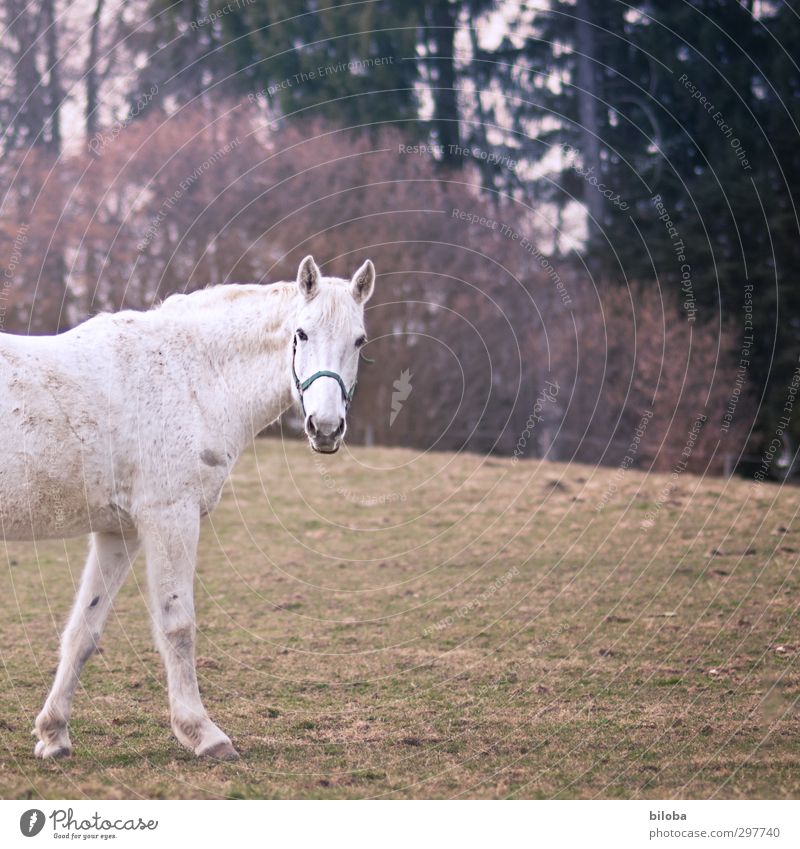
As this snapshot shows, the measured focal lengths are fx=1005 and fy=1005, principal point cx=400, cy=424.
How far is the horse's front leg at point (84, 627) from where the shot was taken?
692 centimetres

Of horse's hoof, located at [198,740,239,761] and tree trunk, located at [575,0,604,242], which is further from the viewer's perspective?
tree trunk, located at [575,0,604,242]

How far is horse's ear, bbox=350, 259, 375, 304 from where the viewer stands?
24.0ft

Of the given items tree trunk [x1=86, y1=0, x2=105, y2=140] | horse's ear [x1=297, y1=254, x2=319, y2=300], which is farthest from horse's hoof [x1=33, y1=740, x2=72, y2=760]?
tree trunk [x1=86, y1=0, x2=105, y2=140]

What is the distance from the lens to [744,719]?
7.92 meters

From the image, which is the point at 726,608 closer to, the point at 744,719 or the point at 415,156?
the point at 744,719

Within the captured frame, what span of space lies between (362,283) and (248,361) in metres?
1.04

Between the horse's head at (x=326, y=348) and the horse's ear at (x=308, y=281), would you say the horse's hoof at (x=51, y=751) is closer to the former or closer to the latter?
the horse's head at (x=326, y=348)

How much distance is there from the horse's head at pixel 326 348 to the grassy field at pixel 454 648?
7.72ft

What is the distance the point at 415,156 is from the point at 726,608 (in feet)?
54.3

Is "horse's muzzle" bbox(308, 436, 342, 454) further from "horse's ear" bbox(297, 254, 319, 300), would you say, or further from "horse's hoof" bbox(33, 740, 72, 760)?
"horse's hoof" bbox(33, 740, 72, 760)

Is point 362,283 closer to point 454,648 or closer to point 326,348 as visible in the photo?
point 326,348

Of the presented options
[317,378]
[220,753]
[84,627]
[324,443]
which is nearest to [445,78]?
[317,378]

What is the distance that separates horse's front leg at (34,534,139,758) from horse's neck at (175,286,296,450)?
1.19 metres

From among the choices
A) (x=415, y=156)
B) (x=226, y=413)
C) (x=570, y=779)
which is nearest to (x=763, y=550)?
(x=570, y=779)
